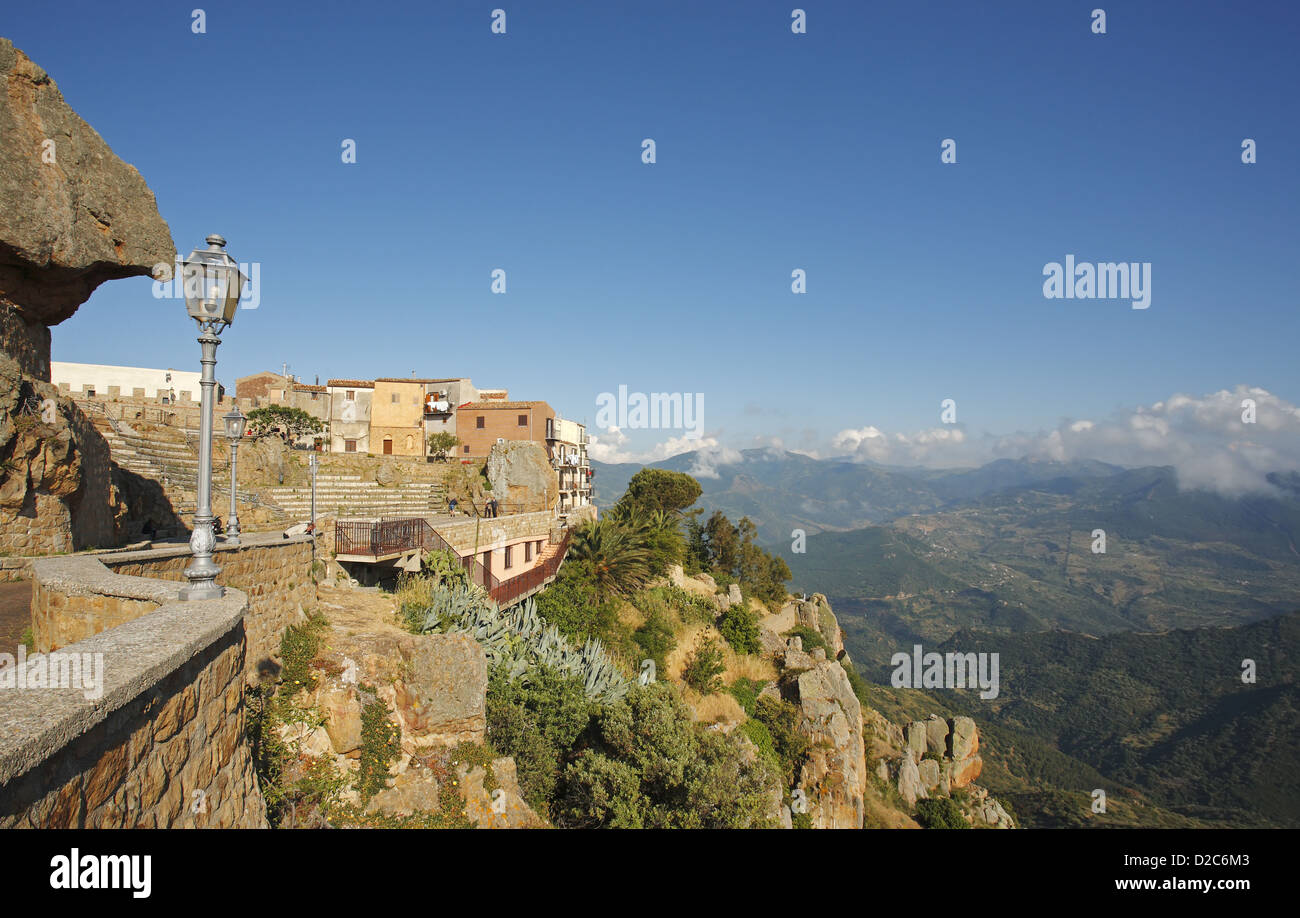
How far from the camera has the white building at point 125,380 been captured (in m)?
43.1

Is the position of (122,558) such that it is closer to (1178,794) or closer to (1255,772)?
(1178,794)

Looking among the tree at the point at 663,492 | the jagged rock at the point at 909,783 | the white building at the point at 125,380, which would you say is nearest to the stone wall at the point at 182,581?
the tree at the point at 663,492

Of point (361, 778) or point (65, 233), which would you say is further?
point (65, 233)

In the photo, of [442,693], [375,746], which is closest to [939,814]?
[442,693]

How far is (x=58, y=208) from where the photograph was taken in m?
10.4

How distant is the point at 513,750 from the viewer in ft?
35.0

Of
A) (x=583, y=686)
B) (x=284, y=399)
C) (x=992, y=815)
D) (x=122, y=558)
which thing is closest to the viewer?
(x=122, y=558)

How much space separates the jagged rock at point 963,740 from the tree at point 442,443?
3501cm

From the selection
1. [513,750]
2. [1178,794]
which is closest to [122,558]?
[513,750]

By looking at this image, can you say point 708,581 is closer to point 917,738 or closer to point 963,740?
point 917,738

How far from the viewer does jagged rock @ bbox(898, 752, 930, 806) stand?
2739 centimetres
